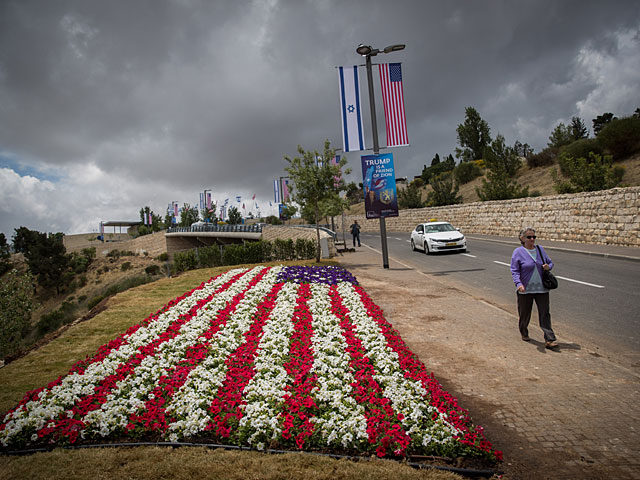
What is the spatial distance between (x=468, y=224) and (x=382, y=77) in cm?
2116

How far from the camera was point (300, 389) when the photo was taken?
4492 millimetres

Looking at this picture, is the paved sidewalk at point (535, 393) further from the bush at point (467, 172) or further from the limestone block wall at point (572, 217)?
the bush at point (467, 172)

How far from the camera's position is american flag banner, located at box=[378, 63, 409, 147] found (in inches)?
571

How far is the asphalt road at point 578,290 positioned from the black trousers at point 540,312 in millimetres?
528

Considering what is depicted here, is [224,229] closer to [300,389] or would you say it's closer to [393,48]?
[393,48]

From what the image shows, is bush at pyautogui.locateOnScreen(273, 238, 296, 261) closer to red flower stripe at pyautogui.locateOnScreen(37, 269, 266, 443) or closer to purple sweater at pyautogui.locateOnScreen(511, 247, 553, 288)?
red flower stripe at pyautogui.locateOnScreen(37, 269, 266, 443)

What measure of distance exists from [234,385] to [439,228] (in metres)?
17.6

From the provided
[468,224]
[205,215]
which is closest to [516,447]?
[468,224]

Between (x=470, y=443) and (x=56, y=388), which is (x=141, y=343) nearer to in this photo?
(x=56, y=388)

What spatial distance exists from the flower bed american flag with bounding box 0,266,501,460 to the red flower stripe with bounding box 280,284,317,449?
15mm

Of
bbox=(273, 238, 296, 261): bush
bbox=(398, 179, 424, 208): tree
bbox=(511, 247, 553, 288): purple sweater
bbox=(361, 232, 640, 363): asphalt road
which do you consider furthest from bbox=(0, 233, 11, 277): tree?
bbox=(511, 247, 553, 288): purple sweater

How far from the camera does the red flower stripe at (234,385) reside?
12.8 ft

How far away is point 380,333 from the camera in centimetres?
632

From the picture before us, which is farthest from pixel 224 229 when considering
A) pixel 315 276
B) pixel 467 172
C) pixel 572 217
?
pixel 315 276
